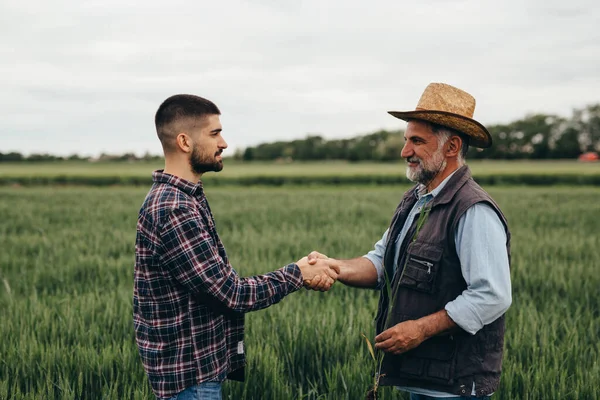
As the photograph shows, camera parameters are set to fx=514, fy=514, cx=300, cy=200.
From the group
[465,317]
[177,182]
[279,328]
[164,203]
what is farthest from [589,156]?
[164,203]

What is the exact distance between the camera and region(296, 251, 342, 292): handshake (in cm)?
298

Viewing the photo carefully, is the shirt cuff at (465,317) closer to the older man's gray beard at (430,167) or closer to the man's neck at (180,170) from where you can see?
the older man's gray beard at (430,167)

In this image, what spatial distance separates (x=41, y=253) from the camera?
8.27 m

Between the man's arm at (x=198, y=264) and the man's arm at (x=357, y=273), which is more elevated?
the man's arm at (x=198, y=264)

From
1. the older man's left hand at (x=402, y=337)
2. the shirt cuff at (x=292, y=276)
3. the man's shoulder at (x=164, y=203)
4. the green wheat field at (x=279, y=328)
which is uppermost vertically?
the man's shoulder at (x=164, y=203)

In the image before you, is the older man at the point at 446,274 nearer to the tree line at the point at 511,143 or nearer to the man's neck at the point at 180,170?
the man's neck at the point at 180,170

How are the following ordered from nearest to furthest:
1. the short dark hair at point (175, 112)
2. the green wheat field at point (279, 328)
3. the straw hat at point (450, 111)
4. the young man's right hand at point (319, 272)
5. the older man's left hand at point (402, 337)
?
1. the older man's left hand at point (402, 337)
2. the short dark hair at point (175, 112)
3. the straw hat at point (450, 111)
4. the young man's right hand at point (319, 272)
5. the green wheat field at point (279, 328)

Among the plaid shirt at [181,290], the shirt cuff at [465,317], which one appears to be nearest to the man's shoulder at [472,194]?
the shirt cuff at [465,317]

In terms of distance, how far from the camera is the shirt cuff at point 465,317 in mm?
2162

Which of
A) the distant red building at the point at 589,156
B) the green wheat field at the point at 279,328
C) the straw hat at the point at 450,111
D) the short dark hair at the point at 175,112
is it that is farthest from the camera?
the distant red building at the point at 589,156

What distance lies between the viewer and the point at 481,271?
7.07 ft

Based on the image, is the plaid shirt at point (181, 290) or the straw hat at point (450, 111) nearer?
the plaid shirt at point (181, 290)

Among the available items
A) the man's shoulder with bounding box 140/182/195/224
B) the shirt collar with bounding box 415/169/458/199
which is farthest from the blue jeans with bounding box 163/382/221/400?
the shirt collar with bounding box 415/169/458/199

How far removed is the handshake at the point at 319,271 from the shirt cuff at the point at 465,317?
968 mm
